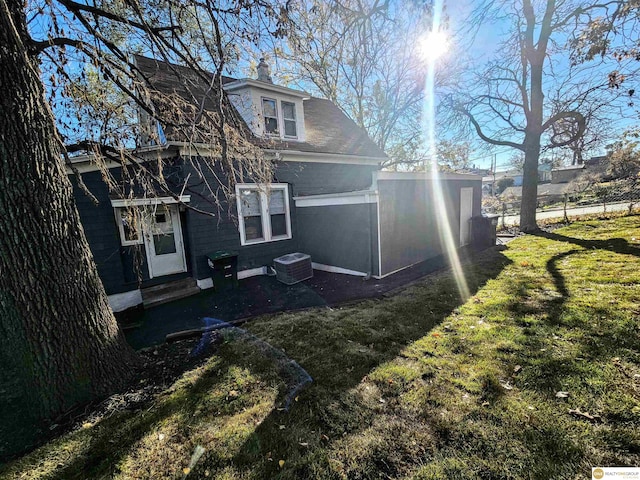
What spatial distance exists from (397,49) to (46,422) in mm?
16374

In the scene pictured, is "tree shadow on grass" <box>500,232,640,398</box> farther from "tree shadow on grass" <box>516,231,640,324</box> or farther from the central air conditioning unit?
the central air conditioning unit

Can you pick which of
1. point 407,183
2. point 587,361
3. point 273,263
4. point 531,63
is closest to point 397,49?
point 531,63

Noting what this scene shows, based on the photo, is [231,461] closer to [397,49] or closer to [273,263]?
[273,263]

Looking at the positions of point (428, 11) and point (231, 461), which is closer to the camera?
point (231, 461)

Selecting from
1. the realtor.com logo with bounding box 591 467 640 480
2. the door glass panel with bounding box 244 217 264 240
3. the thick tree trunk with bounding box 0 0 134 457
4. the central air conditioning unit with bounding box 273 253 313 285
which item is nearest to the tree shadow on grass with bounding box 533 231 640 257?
the realtor.com logo with bounding box 591 467 640 480

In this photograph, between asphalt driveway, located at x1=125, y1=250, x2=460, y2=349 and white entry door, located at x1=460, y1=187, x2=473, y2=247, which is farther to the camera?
white entry door, located at x1=460, y1=187, x2=473, y2=247

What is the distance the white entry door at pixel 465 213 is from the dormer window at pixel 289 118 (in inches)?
246

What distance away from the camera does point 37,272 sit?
2.74 metres

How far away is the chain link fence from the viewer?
666 inches

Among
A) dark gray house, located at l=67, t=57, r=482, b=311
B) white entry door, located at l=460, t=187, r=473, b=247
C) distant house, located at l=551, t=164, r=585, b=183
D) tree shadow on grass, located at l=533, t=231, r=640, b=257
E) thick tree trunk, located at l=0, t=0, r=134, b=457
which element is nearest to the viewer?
thick tree trunk, located at l=0, t=0, r=134, b=457

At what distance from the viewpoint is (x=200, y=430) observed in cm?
254

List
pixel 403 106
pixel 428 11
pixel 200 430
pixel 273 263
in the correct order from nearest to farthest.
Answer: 1. pixel 200 430
2. pixel 428 11
3. pixel 273 263
4. pixel 403 106

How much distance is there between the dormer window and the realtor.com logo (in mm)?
9360

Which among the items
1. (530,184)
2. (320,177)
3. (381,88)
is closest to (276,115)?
(320,177)
